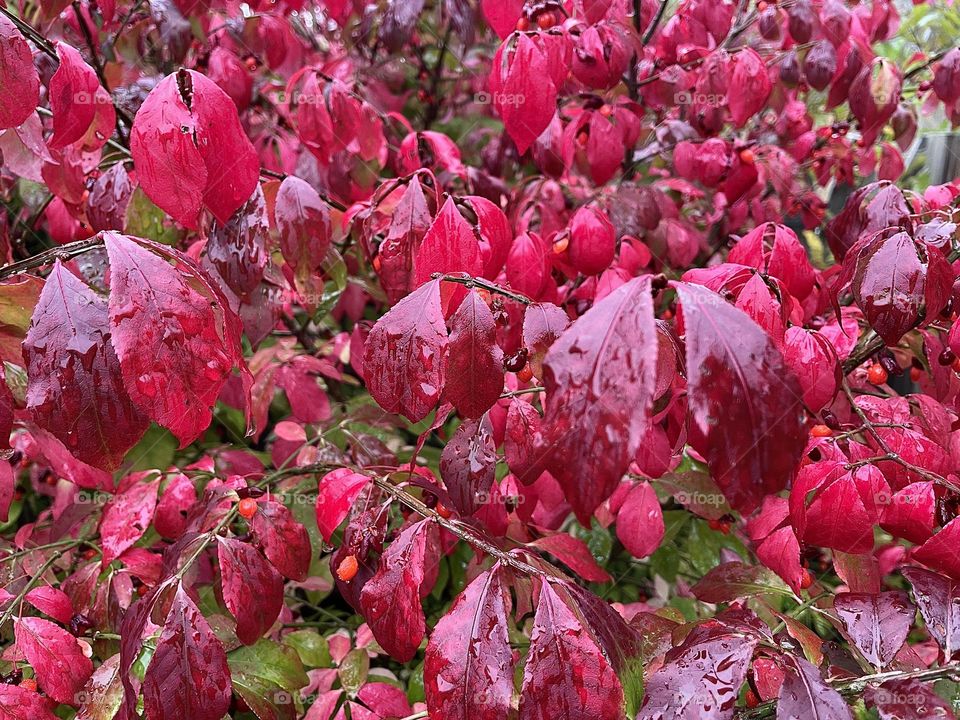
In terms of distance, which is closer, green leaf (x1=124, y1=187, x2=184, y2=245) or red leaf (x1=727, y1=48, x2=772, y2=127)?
green leaf (x1=124, y1=187, x2=184, y2=245)

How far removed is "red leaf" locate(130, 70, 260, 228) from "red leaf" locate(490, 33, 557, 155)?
39cm

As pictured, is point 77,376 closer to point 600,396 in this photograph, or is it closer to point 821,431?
point 600,396

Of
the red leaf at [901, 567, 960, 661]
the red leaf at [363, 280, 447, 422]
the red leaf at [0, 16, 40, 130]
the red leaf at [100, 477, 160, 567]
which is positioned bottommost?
the red leaf at [100, 477, 160, 567]

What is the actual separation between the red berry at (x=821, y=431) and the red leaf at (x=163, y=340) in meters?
0.72

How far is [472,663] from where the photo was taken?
616 millimetres

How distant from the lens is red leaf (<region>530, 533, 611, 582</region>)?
96cm

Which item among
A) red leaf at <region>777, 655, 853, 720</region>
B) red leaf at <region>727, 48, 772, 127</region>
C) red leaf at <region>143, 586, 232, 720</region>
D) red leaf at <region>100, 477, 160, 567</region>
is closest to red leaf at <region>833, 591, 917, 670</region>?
red leaf at <region>777, 655, 853, 720</region>

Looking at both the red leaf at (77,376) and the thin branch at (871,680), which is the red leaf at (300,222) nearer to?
the red leaf at (77,376)

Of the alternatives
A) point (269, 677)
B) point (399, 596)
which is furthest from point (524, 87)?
point (269, 677)

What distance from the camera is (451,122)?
2566 millimetres

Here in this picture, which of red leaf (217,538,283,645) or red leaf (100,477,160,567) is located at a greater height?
red leaf (217,538,283,645)

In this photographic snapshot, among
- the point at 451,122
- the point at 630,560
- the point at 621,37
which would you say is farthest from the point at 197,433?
the point at 451,122

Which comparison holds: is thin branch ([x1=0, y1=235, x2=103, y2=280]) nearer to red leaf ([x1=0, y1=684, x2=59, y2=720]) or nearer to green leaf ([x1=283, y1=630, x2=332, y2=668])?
red leaf ([x1=0, y1=684, x2=59, y2=720])

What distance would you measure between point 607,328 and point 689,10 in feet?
4.90
